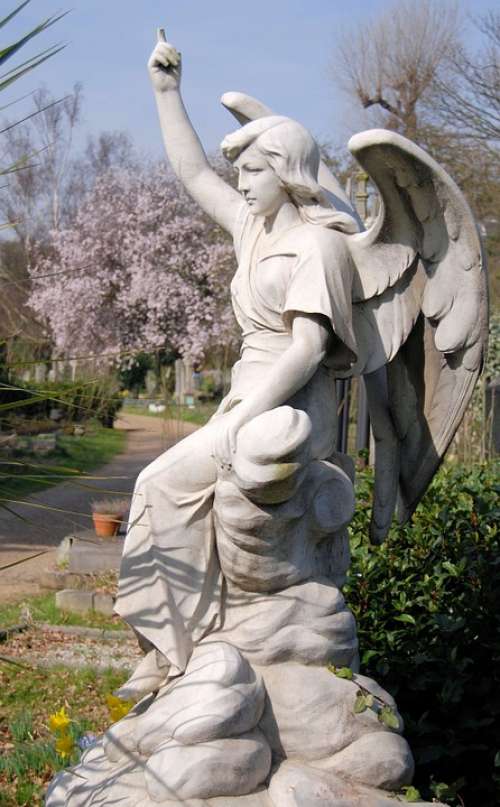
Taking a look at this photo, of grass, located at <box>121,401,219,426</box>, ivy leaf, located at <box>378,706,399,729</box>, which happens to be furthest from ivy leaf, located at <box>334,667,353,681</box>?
grass, located at <box>121,401,219,426</box>

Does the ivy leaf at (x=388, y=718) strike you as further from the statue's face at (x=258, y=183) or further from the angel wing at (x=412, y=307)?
the statue's face at (x=258, y=183)

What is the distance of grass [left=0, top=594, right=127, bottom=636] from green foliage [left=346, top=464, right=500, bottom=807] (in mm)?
2749

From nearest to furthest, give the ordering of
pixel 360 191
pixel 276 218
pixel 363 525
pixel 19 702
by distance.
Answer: pixel 276 218
pixel 363 525
pixel 19 702
pixel 360 191

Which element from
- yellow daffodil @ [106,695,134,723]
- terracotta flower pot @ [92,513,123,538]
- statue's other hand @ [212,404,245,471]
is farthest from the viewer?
terracotta flower pot @ [92,513,123,538]

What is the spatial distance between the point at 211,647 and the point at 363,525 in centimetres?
220

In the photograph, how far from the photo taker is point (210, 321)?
2061 centimetres

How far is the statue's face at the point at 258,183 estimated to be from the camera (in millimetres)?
3131

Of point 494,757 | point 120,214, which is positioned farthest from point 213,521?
point 120,214

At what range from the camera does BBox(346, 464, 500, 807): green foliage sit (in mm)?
4078

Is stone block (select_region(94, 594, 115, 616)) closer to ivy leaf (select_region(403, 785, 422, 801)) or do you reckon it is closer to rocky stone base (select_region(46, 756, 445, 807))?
rocky stone base (select_region(46, 756, 445, 807))

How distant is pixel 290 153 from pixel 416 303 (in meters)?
0.62

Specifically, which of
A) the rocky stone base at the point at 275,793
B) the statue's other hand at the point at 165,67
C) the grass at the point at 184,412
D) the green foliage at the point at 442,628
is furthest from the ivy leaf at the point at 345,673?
the grass at the point at 184,412

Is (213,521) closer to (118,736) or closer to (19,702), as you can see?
(118,736)

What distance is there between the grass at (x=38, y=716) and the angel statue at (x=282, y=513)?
0.92 metres
